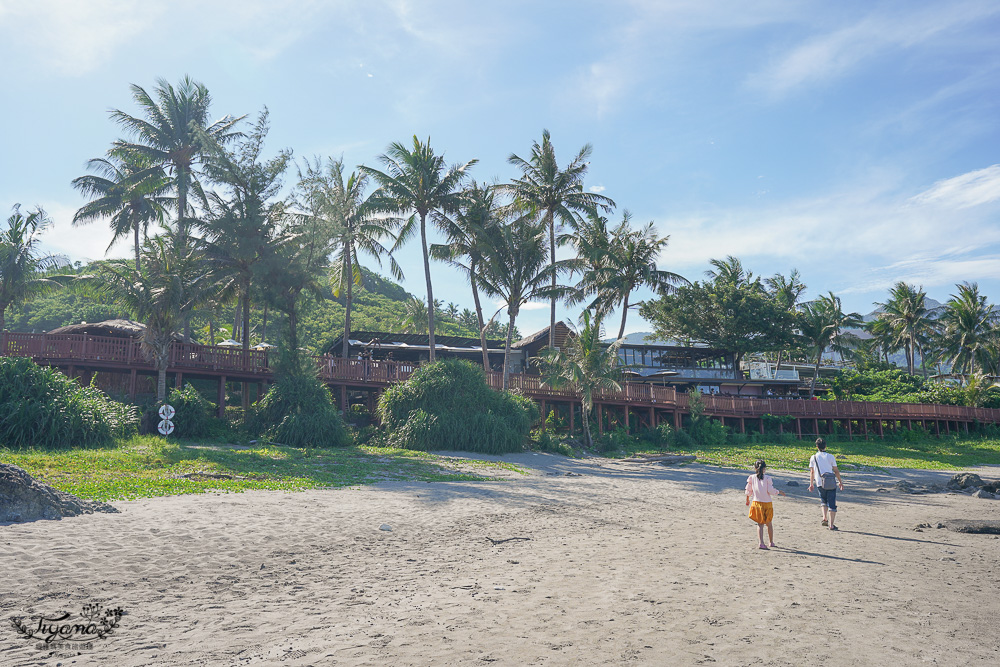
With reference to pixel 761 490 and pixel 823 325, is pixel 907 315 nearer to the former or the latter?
pixel 823 325

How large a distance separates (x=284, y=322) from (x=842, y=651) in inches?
1010

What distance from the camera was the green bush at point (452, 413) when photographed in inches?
810

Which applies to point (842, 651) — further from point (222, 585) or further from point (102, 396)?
point (102, 396)

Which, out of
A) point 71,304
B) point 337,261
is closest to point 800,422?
point 337,261

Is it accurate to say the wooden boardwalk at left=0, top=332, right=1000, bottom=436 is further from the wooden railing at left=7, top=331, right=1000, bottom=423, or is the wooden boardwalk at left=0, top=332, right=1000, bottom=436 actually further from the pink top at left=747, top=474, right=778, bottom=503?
the pink top at left=747, top=474, right=778, bottom=503

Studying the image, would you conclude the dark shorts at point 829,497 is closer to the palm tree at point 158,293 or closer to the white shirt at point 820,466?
the white shirt at point 820,466

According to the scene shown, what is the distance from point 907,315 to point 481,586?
59250 millimetres

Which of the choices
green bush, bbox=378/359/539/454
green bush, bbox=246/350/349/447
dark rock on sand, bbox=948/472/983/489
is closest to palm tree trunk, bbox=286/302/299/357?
green bush, bbox=246/350/349/447

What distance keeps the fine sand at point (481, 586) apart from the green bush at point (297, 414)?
9.00m

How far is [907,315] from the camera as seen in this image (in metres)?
53.1

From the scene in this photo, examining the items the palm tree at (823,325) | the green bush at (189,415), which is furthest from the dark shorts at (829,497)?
the palm tree at (823,325)

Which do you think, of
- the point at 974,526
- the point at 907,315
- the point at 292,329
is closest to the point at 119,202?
the point at 292,329

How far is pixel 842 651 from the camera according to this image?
500 cm

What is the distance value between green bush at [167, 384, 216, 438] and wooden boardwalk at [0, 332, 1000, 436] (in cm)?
301
